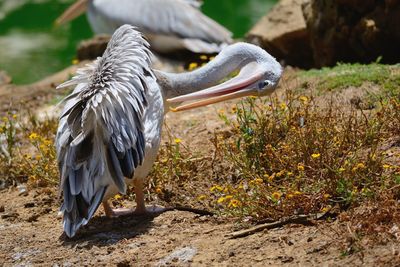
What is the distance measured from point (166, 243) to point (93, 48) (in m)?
6.19

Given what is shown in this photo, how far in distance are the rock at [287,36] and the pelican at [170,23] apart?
94 centimetres

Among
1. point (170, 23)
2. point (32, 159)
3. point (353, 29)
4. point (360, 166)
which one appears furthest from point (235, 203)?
point (170, 23)

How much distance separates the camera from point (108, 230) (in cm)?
571

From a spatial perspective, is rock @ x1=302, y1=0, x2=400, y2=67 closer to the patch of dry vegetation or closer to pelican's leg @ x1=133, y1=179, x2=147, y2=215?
the patch of dry vegetation

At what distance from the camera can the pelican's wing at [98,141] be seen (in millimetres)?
5473

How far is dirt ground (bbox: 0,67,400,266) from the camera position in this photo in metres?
4.62

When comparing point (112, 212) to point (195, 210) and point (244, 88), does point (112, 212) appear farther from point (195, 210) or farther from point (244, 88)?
point (244, 88)

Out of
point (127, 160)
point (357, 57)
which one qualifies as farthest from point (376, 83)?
point (127, 160)

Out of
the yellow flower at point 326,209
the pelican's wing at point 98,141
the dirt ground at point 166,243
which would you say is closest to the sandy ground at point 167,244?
the dirt ground at point 166,243

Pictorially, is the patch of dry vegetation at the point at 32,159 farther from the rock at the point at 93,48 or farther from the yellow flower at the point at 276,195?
the rock at the point at 93,48

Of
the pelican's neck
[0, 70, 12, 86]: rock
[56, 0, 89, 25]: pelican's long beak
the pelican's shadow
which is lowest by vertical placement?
the pelican's shadow

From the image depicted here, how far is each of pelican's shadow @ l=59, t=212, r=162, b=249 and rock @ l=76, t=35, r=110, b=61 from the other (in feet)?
17.5

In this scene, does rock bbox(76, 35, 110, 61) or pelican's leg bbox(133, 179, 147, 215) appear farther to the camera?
rock bbox(76, 35, 110, 61)

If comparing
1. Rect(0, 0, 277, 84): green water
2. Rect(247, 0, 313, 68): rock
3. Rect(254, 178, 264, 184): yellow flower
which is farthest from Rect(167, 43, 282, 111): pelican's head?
Rect(0, 0, 277, 84): green water
